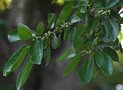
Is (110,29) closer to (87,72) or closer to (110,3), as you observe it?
(110,3)

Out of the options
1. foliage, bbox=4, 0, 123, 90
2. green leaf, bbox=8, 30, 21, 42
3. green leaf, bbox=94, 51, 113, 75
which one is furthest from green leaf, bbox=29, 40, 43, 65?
green leaf, bbox=94, 51, 113, 75

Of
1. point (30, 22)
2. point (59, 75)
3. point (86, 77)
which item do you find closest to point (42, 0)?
point (30, 22)

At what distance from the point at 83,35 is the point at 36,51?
0.27m

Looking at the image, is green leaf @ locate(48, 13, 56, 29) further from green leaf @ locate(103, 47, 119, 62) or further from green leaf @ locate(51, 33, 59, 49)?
green leaf @ locate(103, 47, 119, 62)

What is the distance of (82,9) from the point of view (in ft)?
4.71

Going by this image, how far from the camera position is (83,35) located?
62.1 inches

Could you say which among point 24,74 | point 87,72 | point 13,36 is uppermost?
point 13,36

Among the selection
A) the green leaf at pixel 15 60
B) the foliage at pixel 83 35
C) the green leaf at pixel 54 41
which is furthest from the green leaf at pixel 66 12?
the green leaf at pixel 15 60

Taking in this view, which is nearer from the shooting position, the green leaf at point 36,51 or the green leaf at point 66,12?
the green leaf at point 36,51

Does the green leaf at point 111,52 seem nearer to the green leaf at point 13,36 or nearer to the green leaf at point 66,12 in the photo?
the green leaf at point 66,12

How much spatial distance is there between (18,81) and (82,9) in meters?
0.34

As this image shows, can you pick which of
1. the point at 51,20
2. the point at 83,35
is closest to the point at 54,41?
the point at 51,20

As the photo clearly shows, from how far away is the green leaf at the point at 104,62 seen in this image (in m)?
1.42

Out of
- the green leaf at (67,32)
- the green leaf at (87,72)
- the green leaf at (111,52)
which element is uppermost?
the green leaf at (67,32)
